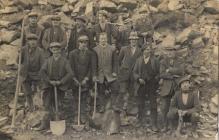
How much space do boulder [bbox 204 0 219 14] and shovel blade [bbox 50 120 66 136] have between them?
18.7 ft

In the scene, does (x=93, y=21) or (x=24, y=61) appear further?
(x=93, y=21)

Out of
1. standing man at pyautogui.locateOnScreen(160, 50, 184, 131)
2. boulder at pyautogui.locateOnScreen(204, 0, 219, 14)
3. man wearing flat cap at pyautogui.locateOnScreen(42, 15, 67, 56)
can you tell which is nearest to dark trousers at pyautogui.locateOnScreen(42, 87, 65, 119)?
man wearing flat cap at pyautogui.locateOnScreen(42, 15, 67, 56)

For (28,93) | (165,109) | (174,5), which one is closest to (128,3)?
(174,5)

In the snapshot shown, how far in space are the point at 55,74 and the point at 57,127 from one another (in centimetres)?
118

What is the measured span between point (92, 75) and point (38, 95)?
1490mm

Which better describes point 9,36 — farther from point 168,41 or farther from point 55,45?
point 168,41

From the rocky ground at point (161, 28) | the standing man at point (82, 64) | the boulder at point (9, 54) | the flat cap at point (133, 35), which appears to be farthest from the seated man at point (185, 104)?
the boulder at point (9, 54)

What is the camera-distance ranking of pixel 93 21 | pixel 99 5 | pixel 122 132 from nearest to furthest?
pixel 122 132 → pixel 93 21 → pixel 99 5

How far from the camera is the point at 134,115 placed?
16.1 m

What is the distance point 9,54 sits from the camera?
57.2 feet

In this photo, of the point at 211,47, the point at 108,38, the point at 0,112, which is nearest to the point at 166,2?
the point at 211,47

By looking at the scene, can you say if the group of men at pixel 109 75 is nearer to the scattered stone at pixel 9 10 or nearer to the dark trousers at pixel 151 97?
the dark trousers at pixel 151 97

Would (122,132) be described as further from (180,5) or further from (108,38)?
(180,5)

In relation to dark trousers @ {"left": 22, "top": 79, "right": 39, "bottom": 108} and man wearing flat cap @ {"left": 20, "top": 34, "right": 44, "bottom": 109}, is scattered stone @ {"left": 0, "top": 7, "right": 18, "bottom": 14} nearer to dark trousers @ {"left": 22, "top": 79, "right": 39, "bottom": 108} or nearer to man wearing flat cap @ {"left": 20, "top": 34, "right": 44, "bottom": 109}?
man wearing flat cap @ {"left": 20, "top": 34, "right": 44, "bottom": 109}
